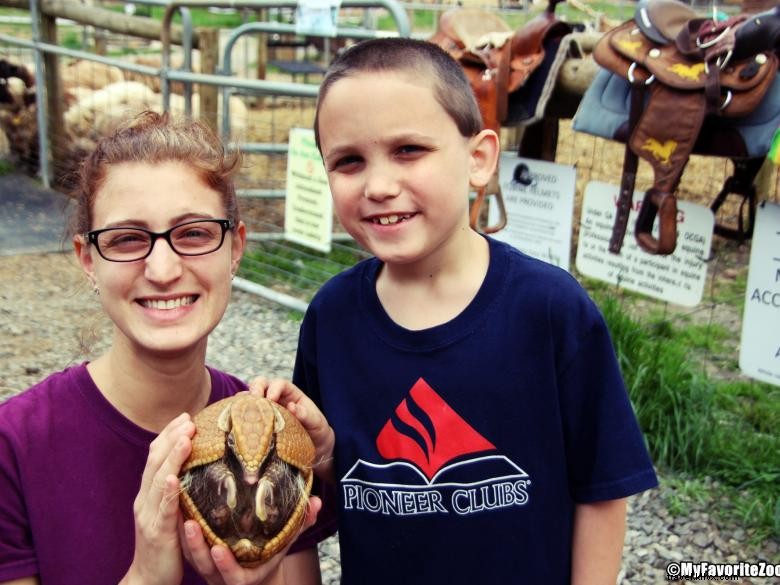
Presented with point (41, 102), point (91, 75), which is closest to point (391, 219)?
point (41, 102)

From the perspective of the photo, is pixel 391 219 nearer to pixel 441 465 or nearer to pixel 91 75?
pixel 441 465

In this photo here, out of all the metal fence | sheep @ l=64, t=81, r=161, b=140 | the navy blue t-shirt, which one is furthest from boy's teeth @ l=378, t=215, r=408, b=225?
sheep @ l=64, t=81, r=161, b=140

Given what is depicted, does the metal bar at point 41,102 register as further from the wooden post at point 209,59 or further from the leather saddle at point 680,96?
the leather saddle at point 680,96

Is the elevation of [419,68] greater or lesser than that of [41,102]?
greater

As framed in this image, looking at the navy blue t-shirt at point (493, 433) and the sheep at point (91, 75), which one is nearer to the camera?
the navy blue t-shirt at point (493, 433)

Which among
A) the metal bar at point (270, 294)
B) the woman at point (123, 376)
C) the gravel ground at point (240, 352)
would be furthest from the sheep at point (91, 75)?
the woman at point (123, 376)

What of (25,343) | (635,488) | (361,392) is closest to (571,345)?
(635,488)

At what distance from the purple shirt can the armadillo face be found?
0.30 meters

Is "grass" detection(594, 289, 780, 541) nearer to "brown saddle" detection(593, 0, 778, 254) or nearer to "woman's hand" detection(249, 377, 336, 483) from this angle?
"brown saddle" detection(593, 0, 778, 254)

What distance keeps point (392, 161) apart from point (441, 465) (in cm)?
60

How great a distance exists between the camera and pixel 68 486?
1.48m

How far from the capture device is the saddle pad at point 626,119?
126 inches

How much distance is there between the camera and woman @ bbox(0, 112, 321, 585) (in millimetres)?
1458

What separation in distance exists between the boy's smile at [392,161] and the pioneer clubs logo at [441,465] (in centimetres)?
30
